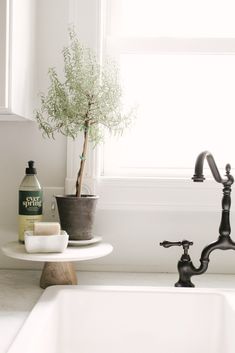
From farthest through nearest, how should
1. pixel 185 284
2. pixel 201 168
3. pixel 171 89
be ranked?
pixel 171 89, pixel 185 284, pixel 201 168

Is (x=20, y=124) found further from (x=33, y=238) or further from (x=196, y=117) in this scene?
(x=196, y=117)

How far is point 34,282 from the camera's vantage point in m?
1.50

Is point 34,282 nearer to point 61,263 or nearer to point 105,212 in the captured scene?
point 61,263

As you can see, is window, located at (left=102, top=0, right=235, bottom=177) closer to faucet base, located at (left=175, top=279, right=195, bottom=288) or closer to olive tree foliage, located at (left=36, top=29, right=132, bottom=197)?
olive tree foliage, located at (left=36, top=29, right=132, bottom=197)

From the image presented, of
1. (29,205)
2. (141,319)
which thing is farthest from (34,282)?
(141,319)

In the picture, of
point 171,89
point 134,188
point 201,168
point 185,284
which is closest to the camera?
point 201,168

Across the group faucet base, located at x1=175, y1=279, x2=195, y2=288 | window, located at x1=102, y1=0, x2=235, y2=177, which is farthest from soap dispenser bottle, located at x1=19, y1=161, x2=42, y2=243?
faucet base, located at x1=175, y1=279, x2=195, y2=288

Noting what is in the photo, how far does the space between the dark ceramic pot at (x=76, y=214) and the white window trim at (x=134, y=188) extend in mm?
172

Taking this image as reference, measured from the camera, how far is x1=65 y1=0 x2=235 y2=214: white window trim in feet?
5.37

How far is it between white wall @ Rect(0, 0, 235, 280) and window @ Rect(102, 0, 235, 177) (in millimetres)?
159

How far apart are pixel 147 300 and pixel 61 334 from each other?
26 centimetres

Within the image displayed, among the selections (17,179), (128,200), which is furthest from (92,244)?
(17,179)

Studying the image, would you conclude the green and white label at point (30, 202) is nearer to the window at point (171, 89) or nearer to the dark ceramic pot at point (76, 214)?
the dark ceramic pot at point (76, 214)

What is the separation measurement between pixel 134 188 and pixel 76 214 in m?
0.27
